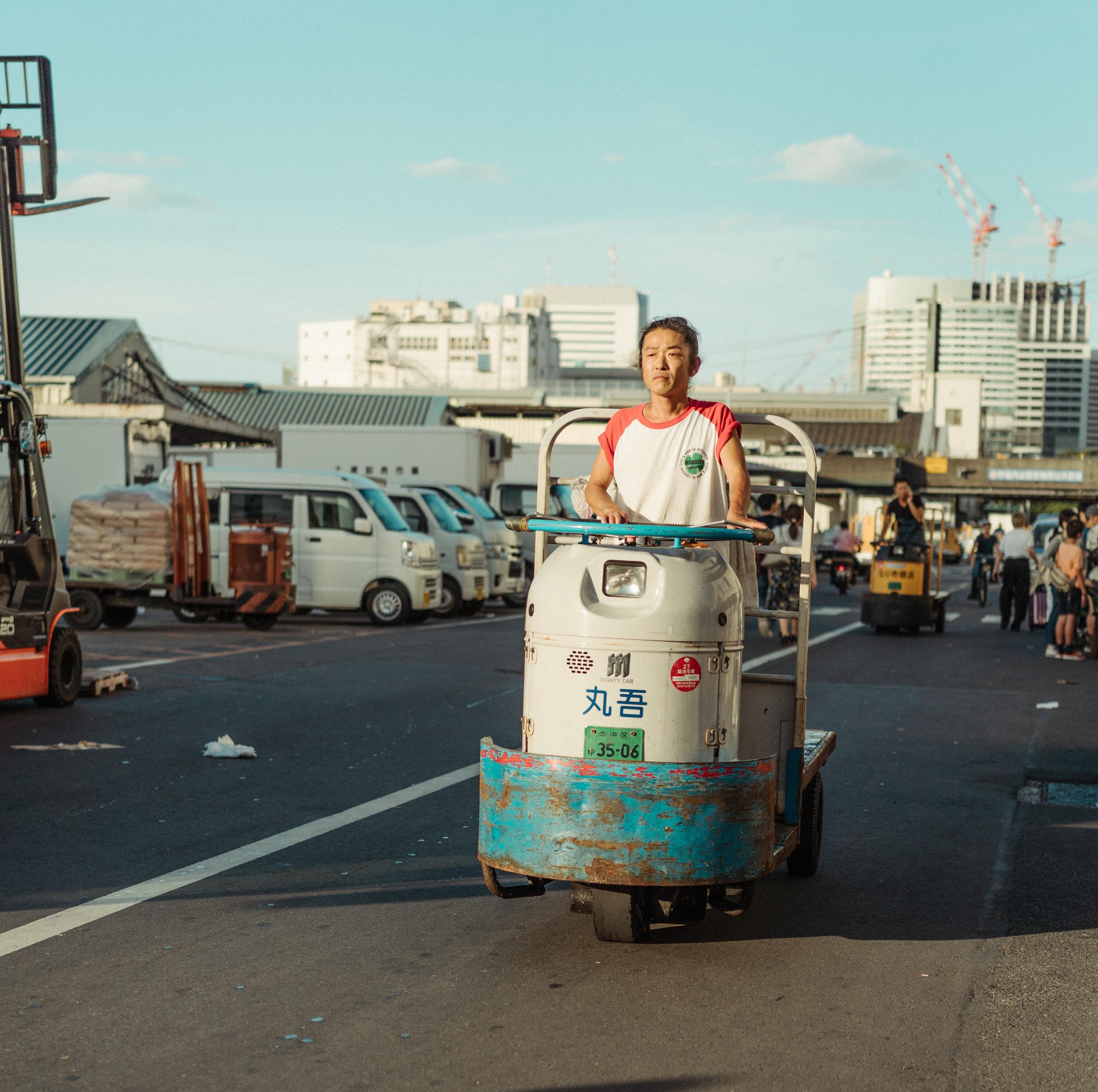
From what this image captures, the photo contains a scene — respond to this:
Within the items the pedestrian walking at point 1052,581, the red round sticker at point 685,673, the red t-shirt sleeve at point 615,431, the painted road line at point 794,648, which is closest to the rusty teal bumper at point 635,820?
the red round sticker at point 685,673

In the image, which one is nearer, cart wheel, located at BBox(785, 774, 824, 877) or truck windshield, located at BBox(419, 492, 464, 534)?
cart wheel, located at BBox(785, 774, 824, 877)

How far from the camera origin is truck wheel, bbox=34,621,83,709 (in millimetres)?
10641

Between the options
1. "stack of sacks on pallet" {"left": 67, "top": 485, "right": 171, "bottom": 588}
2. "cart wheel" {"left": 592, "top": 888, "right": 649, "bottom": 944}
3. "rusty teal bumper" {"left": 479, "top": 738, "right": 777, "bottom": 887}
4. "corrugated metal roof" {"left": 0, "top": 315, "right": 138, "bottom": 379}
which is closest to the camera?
"rusty teal bumper" {"left": 479, "top": 738, "right": 777, "bottom": 887}

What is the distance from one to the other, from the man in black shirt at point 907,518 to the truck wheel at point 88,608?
10702 mm

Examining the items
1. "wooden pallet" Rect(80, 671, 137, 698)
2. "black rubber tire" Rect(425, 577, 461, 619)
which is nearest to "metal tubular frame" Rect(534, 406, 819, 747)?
"wooden pallet" Rect(80, 671, 137, 698)

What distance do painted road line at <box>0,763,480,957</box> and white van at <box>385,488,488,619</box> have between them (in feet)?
44.5

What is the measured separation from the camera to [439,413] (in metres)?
63.8

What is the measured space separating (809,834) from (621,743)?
1596mm

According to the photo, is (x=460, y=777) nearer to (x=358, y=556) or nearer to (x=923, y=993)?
(x=923, y=993)

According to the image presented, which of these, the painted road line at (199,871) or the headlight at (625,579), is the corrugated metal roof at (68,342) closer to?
the painted road line at (199,871)

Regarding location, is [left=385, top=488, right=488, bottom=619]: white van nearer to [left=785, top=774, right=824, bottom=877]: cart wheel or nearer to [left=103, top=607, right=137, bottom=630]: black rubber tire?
[left=103, top=607, right=137, bottom=630]: black rubber tire

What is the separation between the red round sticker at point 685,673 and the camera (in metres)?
4.52

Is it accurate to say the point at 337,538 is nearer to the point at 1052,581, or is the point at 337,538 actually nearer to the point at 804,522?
the point at 1052,581

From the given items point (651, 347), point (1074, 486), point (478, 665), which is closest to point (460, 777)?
point (651, 347)
